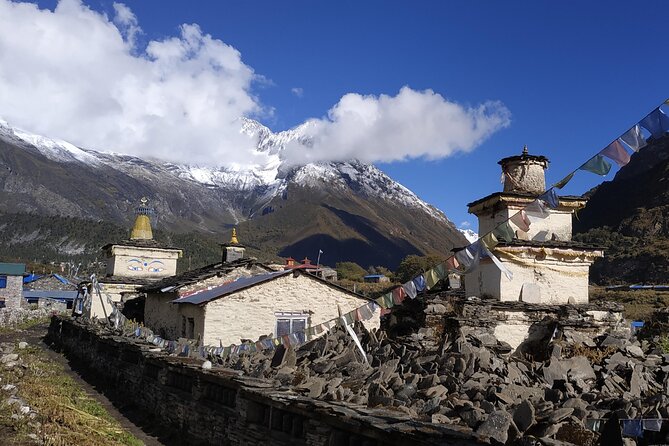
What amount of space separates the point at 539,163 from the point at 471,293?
466cm

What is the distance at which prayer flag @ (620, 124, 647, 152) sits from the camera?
8.41m

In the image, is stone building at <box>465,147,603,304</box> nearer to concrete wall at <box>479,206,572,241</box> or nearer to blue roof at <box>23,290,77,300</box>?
concrete wall at <box>479,206,572,241</box>

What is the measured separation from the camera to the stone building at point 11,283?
181 feet

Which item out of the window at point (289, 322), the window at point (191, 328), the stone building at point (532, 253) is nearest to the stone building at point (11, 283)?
the window at point (191, 328)

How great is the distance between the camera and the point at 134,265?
39.9 metres

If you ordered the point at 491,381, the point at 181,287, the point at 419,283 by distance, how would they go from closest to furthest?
→ the point at 491,381
the point at 419,283
the point at 181,287

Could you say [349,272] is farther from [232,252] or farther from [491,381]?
[491,381]

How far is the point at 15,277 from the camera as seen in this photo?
55.8 m

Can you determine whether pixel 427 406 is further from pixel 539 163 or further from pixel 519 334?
pixel 539 163

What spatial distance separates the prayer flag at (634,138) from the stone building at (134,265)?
33.4m

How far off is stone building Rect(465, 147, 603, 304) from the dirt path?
996cm

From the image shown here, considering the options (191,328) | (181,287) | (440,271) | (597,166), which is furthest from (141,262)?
(597,166)

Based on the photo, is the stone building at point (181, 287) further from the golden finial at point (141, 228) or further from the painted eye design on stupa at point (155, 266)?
the golden finial at point (141, 228)

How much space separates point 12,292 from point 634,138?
58.3 m
